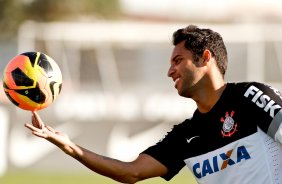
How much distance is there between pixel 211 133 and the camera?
7098 mm

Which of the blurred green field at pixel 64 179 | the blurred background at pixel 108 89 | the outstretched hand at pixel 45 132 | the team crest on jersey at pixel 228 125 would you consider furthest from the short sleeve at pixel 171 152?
the blurred background at pixel 108 89

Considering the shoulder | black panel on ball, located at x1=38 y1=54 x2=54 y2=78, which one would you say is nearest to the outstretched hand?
black panel on ball, located at x1=38 y1=54 x2=54 y2=78

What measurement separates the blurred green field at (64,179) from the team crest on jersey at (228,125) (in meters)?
8.58

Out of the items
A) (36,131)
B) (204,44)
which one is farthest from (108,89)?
(36,131)

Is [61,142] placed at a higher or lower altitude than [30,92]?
lower

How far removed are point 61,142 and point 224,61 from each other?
1.51m

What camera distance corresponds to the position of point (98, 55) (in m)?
25.4

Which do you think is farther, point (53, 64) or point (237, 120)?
point (53, 64)

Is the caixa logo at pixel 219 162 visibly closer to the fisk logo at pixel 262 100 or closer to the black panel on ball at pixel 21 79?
the fisk logo at pixel 262 100

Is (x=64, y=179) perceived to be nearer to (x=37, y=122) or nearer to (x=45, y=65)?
(x=45, y=65)

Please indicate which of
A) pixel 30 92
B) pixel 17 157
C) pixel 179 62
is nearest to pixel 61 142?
pixel 30 92

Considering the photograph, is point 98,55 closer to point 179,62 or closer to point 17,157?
point 17,157

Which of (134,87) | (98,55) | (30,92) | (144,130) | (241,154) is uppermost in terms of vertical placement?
(98,55)

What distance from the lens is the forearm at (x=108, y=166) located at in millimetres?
7199
